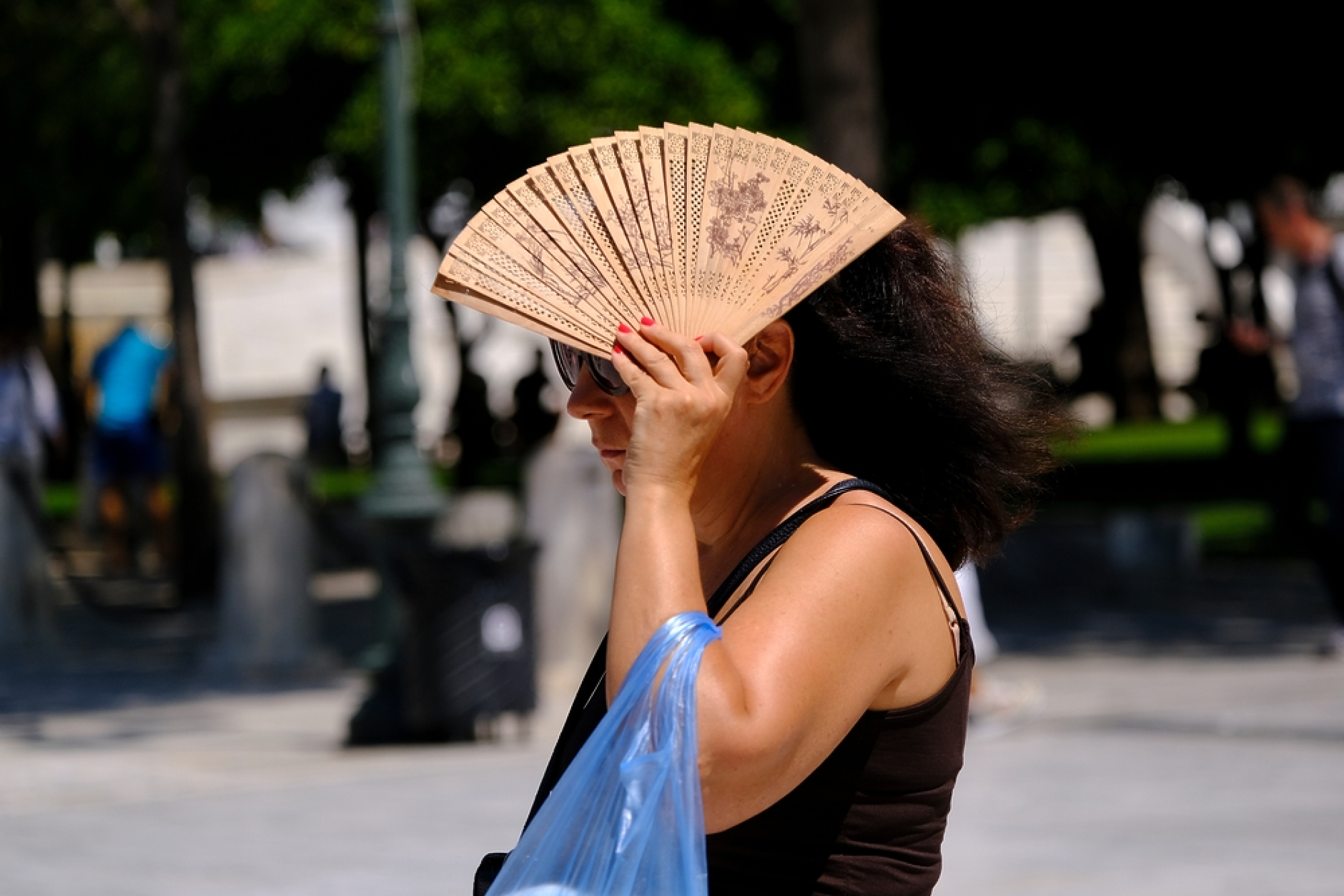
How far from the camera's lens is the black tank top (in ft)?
6.48

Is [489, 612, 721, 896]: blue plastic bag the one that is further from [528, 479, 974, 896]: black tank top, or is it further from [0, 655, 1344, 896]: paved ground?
[0, 655, 1344, 896]: paved ground

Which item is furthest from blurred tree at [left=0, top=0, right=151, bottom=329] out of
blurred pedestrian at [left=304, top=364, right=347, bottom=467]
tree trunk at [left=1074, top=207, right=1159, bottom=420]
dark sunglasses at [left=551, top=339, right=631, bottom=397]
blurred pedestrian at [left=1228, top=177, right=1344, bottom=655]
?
dark sunglasses at [left=551, top=339, right=631, bottom=397]

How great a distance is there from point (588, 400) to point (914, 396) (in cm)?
36

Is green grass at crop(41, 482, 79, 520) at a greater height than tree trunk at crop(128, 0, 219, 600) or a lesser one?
lesser

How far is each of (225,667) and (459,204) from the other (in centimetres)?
1769

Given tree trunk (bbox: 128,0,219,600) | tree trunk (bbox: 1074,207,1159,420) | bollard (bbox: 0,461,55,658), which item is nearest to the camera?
bollard (bbox: 0,461,55,658)

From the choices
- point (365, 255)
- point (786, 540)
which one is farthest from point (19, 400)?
point (365, 255)

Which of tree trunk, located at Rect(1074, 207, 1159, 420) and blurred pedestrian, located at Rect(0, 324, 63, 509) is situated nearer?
blurred pedestrian, located at Rect(0, 324, 63, 509)

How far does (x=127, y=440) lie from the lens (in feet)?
51.8

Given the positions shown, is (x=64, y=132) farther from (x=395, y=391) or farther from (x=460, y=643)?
(x=460, y=643)

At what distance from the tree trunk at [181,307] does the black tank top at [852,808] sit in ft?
41.5

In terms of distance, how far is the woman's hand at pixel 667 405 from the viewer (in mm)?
1885

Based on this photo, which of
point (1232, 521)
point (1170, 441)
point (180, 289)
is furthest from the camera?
point (1170, 441)

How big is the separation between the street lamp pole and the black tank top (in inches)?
299
